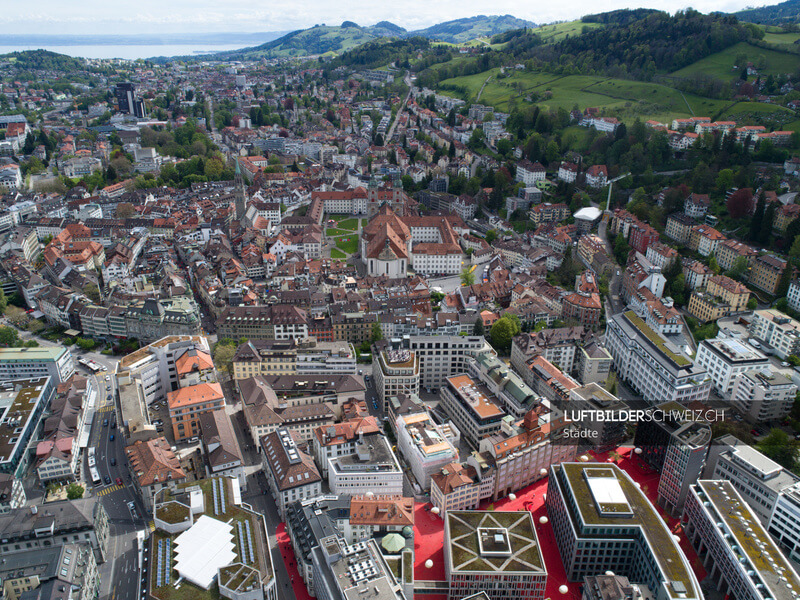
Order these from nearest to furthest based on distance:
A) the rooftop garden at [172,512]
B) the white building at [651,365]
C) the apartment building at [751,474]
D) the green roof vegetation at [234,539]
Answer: the green roof vegetation at [234,539]
the rooftop garden at [172,512]
the apartment building at [751,474]
the white building at [651,365]

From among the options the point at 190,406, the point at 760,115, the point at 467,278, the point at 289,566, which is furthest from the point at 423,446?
the point at 760,115

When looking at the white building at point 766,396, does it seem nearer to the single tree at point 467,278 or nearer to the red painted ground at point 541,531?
the red painted ground at point 541,531

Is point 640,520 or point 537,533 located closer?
point 640,520

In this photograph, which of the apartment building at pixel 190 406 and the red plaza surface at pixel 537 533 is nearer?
the red plaza surface at pixel 537 533

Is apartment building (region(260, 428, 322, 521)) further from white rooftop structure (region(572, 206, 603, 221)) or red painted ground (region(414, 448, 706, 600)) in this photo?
white rooftop structure (region(572, 206, 603, 221))

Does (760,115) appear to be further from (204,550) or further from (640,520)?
(204,550)

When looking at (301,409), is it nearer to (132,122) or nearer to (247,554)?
(247,554)

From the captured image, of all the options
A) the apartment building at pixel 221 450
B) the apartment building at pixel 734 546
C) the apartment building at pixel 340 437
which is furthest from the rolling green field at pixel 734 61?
the apartment building at pixel 221 450
